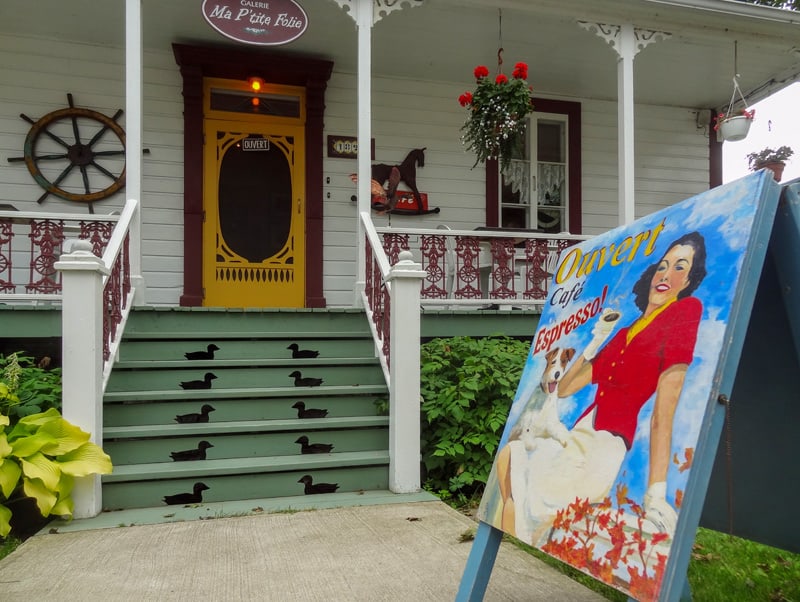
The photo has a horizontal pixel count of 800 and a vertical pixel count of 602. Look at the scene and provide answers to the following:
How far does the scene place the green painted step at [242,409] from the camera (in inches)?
146

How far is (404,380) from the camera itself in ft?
12.2

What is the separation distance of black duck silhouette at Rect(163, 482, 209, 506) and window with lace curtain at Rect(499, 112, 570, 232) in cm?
486

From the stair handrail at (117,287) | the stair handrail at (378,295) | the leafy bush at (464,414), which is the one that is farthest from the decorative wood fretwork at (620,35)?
the stair handrail at (117,287)

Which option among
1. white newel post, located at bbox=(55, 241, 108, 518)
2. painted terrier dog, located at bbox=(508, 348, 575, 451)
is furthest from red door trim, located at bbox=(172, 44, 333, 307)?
painted terrier dog, located at bbox=(508, 348, 575, 451)

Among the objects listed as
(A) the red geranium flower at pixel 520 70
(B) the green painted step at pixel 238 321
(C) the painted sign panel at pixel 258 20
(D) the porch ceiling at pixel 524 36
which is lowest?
(B) the green painted step at pixel 238 321

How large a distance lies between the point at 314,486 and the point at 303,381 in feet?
2.78

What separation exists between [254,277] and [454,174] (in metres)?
2.57

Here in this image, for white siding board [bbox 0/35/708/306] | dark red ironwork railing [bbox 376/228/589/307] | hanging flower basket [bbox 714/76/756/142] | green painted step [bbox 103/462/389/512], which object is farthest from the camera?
hanging flower basket [bbox 714/76/756/142]

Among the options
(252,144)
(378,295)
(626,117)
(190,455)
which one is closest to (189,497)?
(190,455)

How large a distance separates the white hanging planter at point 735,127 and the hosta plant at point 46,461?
6.67 metres

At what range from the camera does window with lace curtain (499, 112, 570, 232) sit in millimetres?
7289

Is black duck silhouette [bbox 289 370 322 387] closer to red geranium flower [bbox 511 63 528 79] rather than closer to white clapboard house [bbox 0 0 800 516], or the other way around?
white clapboard house [bbox 0 0 800 516]

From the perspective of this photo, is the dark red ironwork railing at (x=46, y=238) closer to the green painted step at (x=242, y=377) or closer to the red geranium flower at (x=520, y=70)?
A: the green painted step at (x=242, y=377)

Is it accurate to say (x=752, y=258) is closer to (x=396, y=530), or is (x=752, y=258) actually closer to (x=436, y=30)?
(x=396, y=530)
